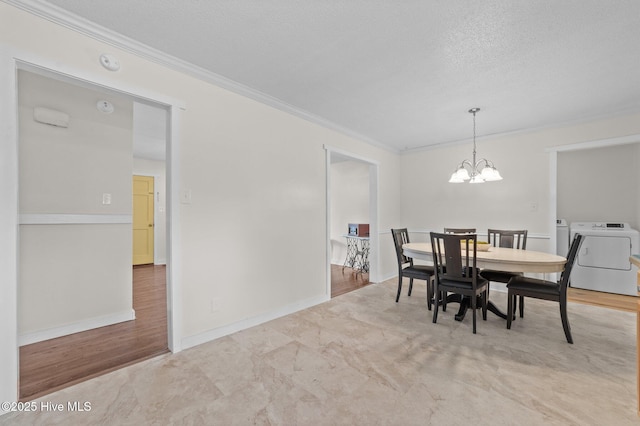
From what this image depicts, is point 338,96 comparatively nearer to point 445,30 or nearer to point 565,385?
point 445,30

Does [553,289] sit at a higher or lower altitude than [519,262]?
lower

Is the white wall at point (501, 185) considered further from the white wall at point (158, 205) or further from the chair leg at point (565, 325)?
the white wall at point (158, 205)

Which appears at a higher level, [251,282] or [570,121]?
[570,121]

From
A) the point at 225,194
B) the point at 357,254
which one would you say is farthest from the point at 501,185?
the point at 225,194

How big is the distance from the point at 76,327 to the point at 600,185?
24.0 ft

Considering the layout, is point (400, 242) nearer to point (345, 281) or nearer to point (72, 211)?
point (345, 281)

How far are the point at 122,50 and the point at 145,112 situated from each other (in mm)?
1585

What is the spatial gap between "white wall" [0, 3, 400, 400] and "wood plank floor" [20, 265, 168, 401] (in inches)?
12.0

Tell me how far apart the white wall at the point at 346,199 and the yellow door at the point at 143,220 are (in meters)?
4.10

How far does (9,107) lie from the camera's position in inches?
62.6

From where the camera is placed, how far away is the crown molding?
167 cm

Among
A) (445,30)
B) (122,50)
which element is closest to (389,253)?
(445,30)

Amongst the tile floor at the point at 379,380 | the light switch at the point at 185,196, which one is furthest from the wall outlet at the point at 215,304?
the light switch at the point at 185,196

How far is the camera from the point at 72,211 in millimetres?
2719
